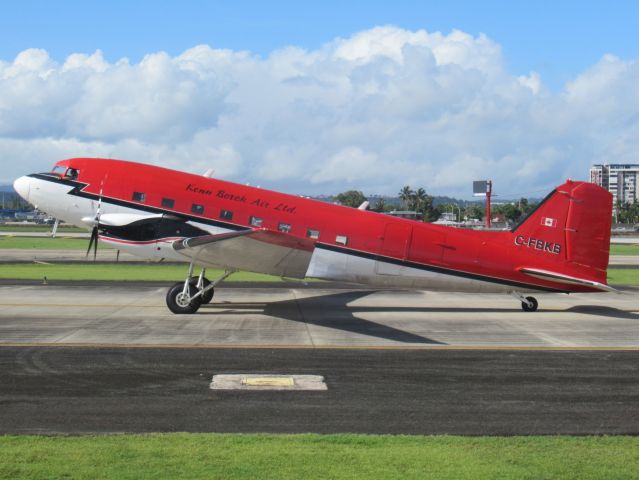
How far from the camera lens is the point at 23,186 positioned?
24266 mm

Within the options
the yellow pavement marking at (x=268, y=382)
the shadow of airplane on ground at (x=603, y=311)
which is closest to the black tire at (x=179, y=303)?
the yellow pavement marking at (x=268, y=382)

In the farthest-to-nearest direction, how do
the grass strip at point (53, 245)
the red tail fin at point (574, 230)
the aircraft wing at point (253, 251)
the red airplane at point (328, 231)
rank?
the grass strip at point (53, 245)
the red tail fin at point (574, 230)
the red airplane at point (328, 231)
the aircraft wing at point (253, 251)

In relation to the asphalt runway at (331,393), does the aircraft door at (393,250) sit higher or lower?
higher

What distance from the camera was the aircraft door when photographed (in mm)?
23672

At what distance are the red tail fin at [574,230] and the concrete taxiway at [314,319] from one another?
1.99 m

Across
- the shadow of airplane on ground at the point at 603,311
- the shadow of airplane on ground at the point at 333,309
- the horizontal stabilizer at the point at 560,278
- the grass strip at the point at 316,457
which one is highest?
the horizontal stabilizer at the point at 560,278

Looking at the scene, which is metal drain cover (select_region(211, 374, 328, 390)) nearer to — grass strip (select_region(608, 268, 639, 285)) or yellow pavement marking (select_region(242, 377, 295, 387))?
yellow pavement marking (select_region(242, 377, 295, 387))

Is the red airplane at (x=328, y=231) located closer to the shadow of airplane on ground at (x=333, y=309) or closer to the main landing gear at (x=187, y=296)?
the main landing gear at (x=187, y=296)

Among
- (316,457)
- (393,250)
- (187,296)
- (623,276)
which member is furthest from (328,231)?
(623,276)

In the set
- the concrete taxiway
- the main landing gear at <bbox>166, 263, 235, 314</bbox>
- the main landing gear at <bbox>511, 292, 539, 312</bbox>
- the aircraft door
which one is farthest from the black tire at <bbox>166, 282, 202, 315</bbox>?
the main landing gear at <bbox>511, 292, 539, 312</bbox>

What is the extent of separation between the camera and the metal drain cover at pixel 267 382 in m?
13.6

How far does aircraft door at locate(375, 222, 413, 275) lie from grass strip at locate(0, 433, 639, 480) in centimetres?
1325

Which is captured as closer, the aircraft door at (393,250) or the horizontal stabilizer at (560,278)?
the horizontal stabilizer at (560,278)

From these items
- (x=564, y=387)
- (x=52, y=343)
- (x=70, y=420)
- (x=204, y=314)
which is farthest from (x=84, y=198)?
(x=564, y=387)
